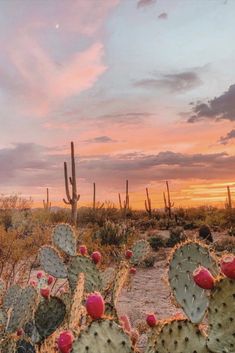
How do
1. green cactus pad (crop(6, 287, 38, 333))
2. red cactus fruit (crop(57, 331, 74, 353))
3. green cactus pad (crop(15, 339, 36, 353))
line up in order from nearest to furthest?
red cactus fruit (crop(57, 331, 74, 353)) < green cactus pad (crop(6, 287, 38, 333)) < green cactus pad (crop(15, 339, 36, 353))

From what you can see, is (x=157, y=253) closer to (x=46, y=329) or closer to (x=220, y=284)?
(x=46, y=329)

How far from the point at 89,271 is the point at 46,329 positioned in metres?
0.59

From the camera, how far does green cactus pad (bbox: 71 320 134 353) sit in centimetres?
234

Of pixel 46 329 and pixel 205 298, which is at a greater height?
pixel 205 298

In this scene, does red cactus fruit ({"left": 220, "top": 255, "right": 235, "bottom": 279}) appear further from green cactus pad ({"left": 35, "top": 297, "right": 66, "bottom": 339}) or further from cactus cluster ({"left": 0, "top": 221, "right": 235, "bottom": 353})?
green cactus pad ({"left": 35, "top": 297, "right": 66, "bottom": 339})

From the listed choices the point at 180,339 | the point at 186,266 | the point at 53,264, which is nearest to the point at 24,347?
the point at 53,264

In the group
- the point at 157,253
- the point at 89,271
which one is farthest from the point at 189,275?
the point at 157,253

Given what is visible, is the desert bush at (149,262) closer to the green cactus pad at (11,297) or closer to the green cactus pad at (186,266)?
the green cactus pad at (11,297)

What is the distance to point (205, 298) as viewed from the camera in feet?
9.38

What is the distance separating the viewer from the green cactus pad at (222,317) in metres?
2.20

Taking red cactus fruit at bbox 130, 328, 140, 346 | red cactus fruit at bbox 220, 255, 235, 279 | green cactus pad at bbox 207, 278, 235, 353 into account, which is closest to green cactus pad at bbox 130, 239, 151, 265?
red cactus fruit at bbox 130, 328, 140, 346

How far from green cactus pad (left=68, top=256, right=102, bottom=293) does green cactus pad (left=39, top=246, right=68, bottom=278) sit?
81 cm

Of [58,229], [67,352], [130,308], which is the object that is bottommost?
[130,308]

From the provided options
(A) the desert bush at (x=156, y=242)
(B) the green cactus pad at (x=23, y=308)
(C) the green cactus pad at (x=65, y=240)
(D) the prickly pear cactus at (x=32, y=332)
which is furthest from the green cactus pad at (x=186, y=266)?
(A) the desert bush at (x=156, y=242)
